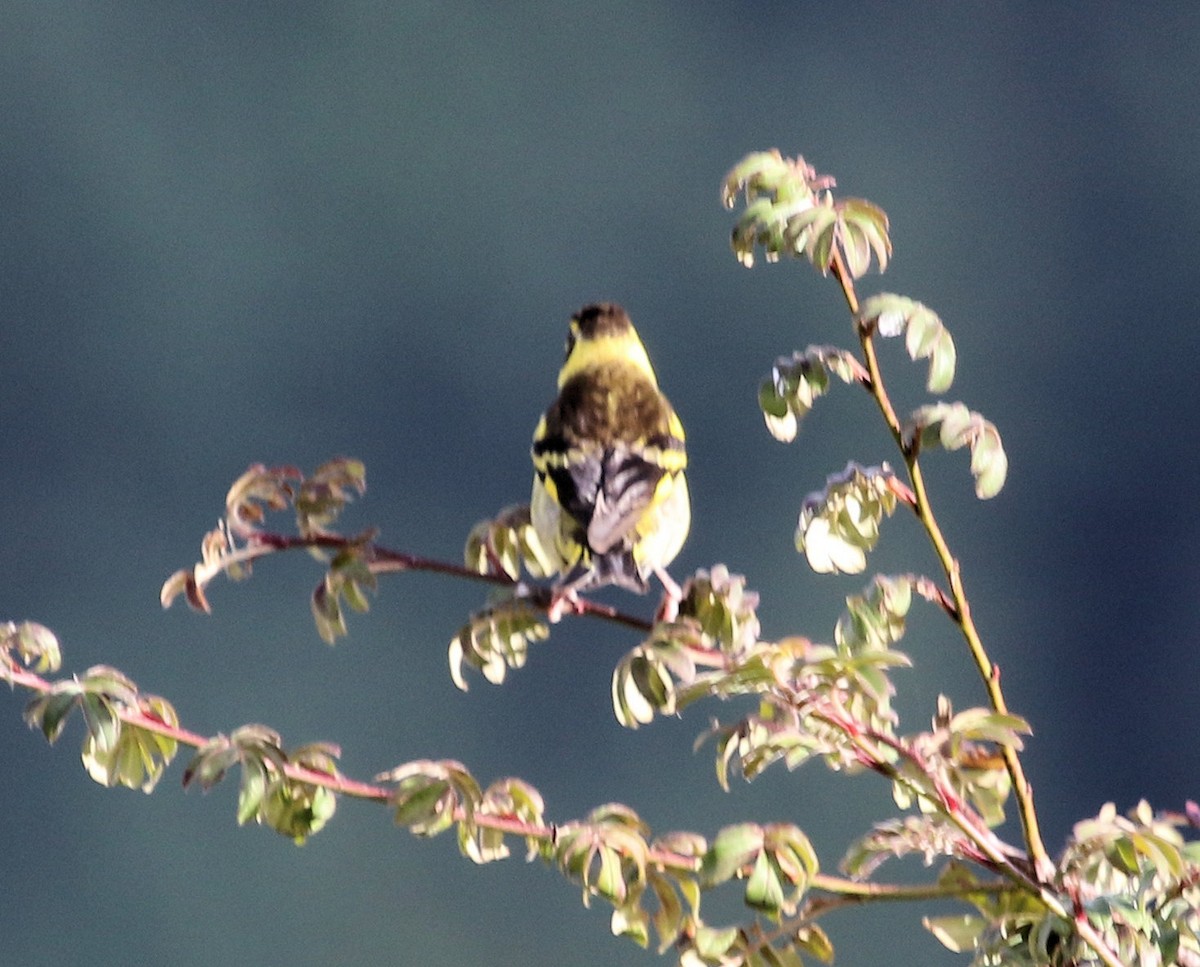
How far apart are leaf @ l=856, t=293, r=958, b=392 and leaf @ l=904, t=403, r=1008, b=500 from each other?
0.04 metres

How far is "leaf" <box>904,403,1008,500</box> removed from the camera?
1.77m

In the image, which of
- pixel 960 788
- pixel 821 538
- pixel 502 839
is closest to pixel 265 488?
pixel 502 839

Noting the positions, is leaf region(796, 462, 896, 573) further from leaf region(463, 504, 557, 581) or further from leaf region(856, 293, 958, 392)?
leaf region(463, 504, 557, 581)

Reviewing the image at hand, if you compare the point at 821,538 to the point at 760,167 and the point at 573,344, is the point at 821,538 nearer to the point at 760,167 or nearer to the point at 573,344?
the point at 760,167

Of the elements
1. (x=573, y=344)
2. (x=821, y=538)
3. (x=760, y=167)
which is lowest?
(x=821, y=538)

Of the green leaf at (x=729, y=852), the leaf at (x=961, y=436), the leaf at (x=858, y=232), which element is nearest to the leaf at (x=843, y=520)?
the leaf at (x=961, y=436)

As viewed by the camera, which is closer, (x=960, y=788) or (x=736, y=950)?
(x=736, y=950)

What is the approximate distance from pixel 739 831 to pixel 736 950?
25 cm

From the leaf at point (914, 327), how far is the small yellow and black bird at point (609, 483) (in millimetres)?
652

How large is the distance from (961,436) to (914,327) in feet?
0.42

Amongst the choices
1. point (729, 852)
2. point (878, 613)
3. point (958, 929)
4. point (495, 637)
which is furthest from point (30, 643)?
point (958, 929)

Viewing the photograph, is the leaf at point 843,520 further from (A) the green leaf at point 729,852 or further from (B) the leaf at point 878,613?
(A) the green leaf at point 729,852

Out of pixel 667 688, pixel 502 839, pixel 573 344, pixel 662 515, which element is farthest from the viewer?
pixel 573 344

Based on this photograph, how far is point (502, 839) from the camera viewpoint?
1903mm
